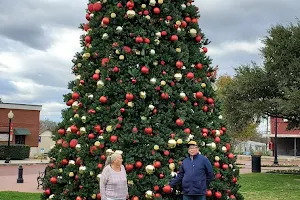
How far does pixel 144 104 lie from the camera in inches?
237

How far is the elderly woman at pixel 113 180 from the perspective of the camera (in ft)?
17.3

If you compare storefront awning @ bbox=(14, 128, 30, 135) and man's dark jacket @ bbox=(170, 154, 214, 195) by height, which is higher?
storefront awning @ bbox=(14, 128, 30, 135)

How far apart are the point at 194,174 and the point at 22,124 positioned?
4042 centimetres

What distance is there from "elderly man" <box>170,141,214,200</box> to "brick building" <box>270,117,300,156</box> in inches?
1906

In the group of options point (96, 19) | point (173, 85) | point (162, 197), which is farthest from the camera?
point (96, 19)

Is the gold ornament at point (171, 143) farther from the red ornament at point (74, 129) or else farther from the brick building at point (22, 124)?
the brick building at point (22, 124)

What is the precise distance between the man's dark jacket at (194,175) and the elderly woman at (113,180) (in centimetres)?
78

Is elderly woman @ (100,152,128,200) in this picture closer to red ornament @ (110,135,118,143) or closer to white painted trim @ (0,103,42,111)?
red ornament @ (110,135,118,143)

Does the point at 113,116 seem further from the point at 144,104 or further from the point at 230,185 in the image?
the point at 230,185

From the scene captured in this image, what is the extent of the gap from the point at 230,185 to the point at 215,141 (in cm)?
75

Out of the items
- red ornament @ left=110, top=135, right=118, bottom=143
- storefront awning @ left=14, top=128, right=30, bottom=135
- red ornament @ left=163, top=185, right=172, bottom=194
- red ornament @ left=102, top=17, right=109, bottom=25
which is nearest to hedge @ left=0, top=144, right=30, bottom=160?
storefront awning @ left=14, top=128, right=30, bottom=135

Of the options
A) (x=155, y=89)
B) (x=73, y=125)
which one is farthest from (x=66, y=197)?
(x=155, y=89)

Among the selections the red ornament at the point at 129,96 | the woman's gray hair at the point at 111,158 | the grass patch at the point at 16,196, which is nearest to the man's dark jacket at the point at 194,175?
the woman's gray hair at the point at 111,158

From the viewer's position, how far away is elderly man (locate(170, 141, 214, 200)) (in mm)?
5684
